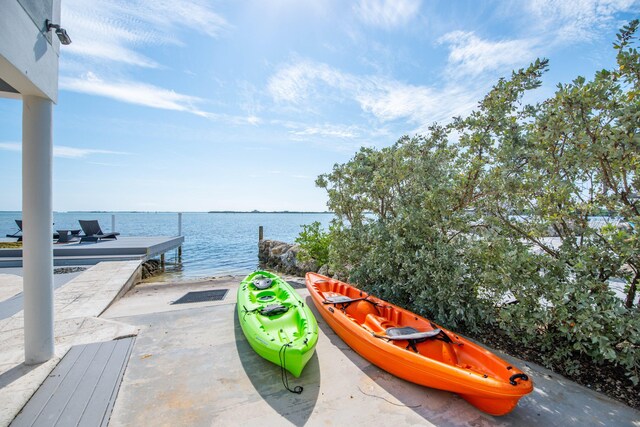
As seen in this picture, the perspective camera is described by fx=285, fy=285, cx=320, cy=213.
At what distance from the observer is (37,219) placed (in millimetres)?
2982

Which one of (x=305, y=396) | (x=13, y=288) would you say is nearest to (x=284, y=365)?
(x=305, y=396)

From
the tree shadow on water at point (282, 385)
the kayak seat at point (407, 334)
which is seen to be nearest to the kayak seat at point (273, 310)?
the tree shadow on water at point (282, 385)

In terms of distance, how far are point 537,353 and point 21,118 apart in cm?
679

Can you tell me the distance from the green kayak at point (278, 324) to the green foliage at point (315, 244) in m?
3.97

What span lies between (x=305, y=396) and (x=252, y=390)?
56 centimetres

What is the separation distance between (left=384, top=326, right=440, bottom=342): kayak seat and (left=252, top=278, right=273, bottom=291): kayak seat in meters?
2.47

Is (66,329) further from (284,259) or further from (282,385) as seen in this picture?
(284,259)

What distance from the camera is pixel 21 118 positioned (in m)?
2.99

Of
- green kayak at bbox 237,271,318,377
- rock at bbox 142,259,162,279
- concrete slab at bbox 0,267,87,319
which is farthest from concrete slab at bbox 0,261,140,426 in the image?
rock at bbox 142,259,162,279

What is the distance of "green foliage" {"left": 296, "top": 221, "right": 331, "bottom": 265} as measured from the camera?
9320 mm

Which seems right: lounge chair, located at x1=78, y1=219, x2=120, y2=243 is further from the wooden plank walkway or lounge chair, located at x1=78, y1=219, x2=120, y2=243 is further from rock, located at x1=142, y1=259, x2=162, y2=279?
the wooden plank walkway

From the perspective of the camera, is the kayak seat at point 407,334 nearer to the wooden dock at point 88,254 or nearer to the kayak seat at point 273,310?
the kayak seat at point 273,310

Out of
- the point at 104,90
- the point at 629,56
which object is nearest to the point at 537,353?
the point at 629,56

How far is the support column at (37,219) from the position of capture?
295 cm
